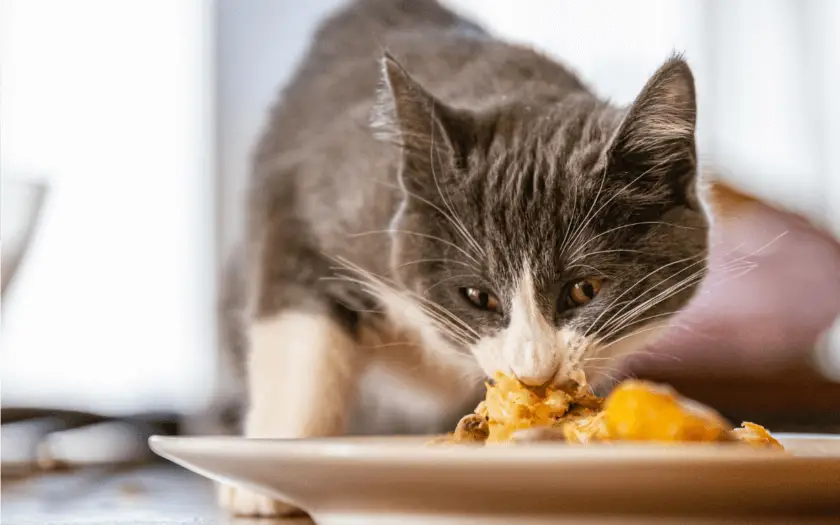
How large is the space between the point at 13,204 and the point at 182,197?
76.0 inches

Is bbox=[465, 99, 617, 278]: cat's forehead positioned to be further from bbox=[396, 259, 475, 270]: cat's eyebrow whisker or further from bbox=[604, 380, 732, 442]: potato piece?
bbox=[604, 380, 732, 442]: potato piece

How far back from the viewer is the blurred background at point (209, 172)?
2.22m

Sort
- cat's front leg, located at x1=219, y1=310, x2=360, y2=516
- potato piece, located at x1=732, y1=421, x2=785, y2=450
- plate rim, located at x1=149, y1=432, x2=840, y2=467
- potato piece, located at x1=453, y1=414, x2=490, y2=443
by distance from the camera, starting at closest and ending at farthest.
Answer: plate rim, located at x1=149, y1=432, x2=840, y2=467 → potato piece, located at x1=732, y1=421, x2=785, y2=450 → potato piece, located at x1=453, y1=414, x2=490, y2=443 → cat's front leg, located at x1=219, y1=310, x2=360, y2=516

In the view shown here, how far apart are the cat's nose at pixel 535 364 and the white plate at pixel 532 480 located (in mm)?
Answer: 301

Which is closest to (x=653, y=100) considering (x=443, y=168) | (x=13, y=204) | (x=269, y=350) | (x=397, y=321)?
(x=443, y=168)

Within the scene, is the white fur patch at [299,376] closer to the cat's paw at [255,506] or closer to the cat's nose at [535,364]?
the cat's paw at [255,506]

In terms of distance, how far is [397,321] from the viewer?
3.75 ft

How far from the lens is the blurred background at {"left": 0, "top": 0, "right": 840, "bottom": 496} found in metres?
2.22

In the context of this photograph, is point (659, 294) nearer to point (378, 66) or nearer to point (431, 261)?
point (431, 261)

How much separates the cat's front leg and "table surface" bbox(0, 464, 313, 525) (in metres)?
0.12

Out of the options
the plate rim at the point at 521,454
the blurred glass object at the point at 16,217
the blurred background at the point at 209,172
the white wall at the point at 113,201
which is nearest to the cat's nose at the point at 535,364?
the plate rim at the point at 521,454

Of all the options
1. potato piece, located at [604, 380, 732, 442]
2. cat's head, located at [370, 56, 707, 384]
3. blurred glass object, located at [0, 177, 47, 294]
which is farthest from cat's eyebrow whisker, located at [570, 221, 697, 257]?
blurred glass object, located at [0, 177, 47, 294]

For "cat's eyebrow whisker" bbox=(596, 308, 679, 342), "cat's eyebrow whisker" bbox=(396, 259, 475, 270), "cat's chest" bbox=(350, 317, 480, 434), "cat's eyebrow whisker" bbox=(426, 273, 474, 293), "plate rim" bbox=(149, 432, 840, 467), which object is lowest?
"cat's chest" bbox=(350, 317, 480, 434)

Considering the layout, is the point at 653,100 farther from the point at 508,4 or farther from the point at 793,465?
the point at 508,4
